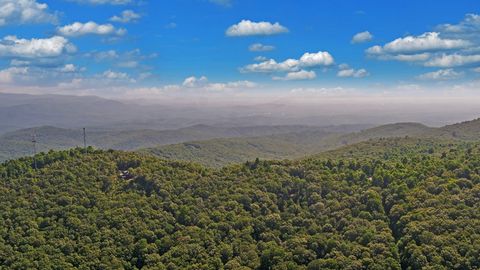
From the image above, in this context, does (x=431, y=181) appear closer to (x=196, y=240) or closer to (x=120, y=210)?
(x=196, y=240)

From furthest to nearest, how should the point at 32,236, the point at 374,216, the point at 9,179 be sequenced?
the point at 9,179
the point at 374,216
the point at 32,236

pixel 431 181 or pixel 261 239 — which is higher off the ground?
pixel 431 181

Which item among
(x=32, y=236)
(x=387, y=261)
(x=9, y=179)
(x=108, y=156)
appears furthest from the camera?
(x=108, y=156)

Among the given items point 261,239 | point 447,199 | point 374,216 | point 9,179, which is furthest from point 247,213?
point 9,179

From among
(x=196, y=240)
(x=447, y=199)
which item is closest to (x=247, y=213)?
(x=196, y=240)

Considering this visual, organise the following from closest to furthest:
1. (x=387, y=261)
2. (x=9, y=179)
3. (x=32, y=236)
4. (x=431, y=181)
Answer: (x=387, y=261) → (x=32, y=236) → (x=431, y=181) → (x=9, y=179)

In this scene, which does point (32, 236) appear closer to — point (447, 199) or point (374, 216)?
point (374, 216)

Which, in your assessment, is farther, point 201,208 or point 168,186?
point 168,186
